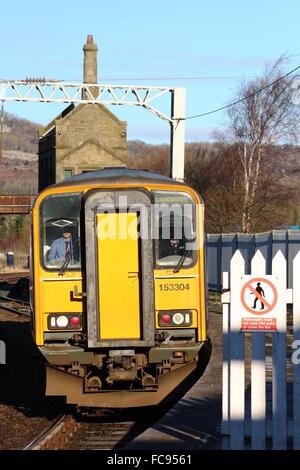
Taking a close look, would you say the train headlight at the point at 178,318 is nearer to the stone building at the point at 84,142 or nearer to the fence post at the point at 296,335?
the fence post at the point at 296,335

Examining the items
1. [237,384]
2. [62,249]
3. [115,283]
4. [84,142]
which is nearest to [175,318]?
[115,283]

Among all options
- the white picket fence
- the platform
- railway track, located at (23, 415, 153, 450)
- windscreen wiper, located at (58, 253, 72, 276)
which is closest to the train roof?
windscreen wiper, located at (58, 253, 72, 276)

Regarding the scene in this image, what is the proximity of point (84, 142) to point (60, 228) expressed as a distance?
4309 cm

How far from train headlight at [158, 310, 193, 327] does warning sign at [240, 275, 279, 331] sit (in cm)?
284

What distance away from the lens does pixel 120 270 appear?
10742 millimetres

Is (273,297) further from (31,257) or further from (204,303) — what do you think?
(31,257)

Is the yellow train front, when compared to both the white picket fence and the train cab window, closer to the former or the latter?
the train cab window

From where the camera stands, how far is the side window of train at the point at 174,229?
1095 cm

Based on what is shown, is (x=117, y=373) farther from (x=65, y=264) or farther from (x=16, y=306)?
(x=16, y=306)

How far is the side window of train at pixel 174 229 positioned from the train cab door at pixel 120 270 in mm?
220

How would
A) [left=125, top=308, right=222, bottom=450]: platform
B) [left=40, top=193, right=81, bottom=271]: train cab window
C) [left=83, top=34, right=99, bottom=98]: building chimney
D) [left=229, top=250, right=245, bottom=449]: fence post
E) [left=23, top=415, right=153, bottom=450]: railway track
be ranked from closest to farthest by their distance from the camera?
1. [left=229, top=250, right=245, bottom=449]: fence post
2. [left=125, top=308, right=222, bottom=450]: platform
3. [left=23, top=415, right=153, bottom=450]: railway track
4. [left=40, top=193, right=81, bottom=271]: train cab window
5. [left=83, top=34, right=99, bottom=98]: building chimney

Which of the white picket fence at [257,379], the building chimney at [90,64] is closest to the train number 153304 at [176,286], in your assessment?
the white picket fence at [257,379]

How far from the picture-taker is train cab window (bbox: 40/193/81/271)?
11.0 m
